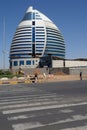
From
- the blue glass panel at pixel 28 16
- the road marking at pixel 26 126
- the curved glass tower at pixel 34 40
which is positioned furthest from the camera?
the blue glass panel at pixel 28 16

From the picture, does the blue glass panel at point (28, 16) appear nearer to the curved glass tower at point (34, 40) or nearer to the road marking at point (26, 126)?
the curved glass tower at point (34, 40)

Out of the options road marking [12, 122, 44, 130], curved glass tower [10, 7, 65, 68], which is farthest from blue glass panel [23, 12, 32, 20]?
road marking [12, 122, 44, 130]

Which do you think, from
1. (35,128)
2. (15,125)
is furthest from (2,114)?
(35,128)

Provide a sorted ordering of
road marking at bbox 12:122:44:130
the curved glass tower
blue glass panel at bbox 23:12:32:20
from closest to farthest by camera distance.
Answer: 1. road marking at bbox 12:122:44:130
2. the curved glass tower
3. blue glass panel at bbox 23:12:32:20

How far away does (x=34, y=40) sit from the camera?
492 feet

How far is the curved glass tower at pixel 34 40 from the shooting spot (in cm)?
14662

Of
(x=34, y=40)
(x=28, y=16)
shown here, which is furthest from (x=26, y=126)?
(x=28, y=16)

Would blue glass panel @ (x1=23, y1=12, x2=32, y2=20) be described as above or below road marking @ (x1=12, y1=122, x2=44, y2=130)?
above

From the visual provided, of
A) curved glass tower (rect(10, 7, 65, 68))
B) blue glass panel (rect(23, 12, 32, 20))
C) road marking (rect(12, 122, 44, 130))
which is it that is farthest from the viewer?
blue glass panel (rect(23, 12, 32, 20))

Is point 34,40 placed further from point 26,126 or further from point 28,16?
point 26,126

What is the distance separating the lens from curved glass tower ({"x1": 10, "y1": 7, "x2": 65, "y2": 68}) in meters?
147

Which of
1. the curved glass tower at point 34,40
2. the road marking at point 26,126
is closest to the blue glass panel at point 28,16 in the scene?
the curved glass tower at point 34,40

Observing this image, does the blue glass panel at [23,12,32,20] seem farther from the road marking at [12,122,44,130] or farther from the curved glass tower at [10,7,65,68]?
the road marking at [12,122,44,130]

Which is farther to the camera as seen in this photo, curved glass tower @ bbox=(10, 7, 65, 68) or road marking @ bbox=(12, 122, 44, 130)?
curved glass tower @ bbox=(10, 7, 65, 68)
